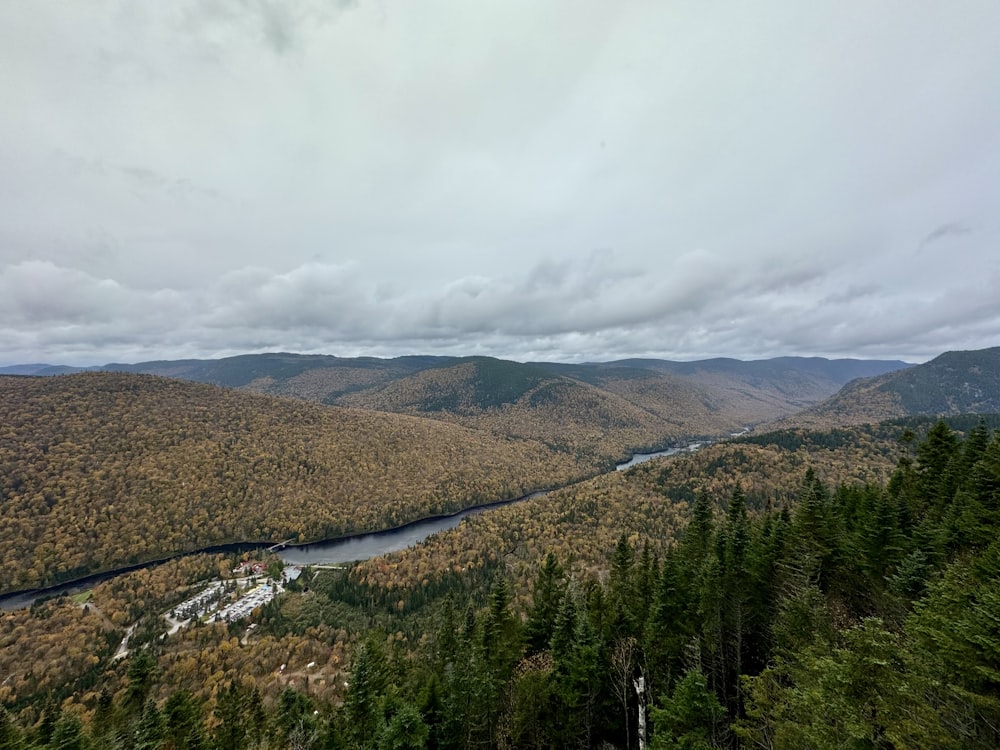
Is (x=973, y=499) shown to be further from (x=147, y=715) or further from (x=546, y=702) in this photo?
(x=147, y=715)

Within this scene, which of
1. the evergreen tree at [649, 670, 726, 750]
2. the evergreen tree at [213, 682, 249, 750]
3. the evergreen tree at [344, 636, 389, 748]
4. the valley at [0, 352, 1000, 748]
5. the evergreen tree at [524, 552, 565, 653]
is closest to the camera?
the evergreen tree at [649, 670, 726, 750]

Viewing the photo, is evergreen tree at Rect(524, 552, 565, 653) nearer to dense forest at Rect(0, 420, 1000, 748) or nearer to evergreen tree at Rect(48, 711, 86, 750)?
dense forest at Rect(0, 420, 1000, 748)

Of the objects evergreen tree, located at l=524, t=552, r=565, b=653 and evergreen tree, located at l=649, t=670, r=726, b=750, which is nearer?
evergreen tree, located at l=649, t=670, r=726, b=750

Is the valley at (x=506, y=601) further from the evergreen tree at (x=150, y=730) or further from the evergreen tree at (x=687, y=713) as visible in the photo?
the evergreen tree at (x=150, y=730)

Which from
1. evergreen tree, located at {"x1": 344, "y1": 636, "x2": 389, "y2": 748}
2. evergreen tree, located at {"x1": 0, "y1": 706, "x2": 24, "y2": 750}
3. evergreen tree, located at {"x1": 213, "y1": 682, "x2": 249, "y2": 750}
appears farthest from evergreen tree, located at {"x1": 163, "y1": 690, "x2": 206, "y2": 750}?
evergreen tree, located at {"x1": 344, "y1": 636, "x2": 389, "y2": 748}

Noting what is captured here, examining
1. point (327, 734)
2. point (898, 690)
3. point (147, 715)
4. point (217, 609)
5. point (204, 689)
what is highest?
point (898, 690)

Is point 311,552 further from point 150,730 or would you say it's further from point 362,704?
point 362,704

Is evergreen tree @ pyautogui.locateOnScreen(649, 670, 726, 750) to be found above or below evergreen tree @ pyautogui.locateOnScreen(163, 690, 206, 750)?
above

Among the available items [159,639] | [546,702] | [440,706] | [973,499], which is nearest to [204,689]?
[159,639]

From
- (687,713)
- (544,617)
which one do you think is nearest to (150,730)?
(544,617)
